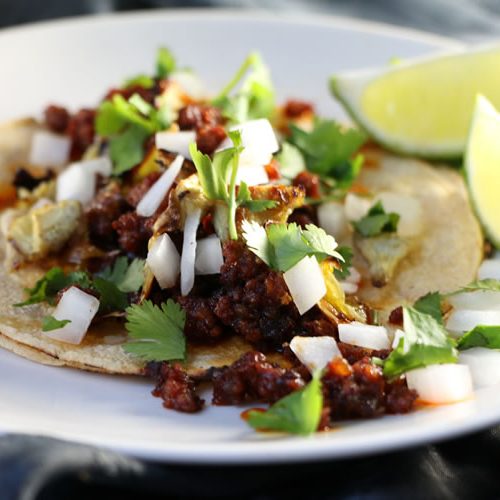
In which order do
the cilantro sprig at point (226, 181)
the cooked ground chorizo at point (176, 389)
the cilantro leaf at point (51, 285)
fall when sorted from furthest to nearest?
1. the cilantro leaf at point (51, 285)
2. the cilantro sprig at point (226, 181)
3. the cooked ground chorizo at point (176, 389)

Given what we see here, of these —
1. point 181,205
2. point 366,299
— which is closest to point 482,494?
point 366,299

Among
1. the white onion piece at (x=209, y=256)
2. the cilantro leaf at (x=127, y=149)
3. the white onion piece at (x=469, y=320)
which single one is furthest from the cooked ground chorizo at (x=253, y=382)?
the cilantro leaf at (x=127, y=149)

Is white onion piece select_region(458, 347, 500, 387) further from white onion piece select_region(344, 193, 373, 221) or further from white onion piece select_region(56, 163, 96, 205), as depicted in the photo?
white onion piece select_region(56, 163, 96, 205)

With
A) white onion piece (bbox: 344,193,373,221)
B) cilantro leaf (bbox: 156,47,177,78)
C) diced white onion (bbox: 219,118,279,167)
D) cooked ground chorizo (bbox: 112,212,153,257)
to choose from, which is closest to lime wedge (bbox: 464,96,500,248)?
white onion piece (bbox: 344,193,373,221)

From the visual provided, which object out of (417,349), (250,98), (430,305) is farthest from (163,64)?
(417,349)

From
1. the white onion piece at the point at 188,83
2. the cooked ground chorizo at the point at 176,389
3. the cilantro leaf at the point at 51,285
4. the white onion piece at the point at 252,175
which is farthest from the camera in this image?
the white onion piece at the point at 188,83

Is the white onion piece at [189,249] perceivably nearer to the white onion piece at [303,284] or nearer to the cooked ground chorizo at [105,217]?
the white onion piece at [303,284]
